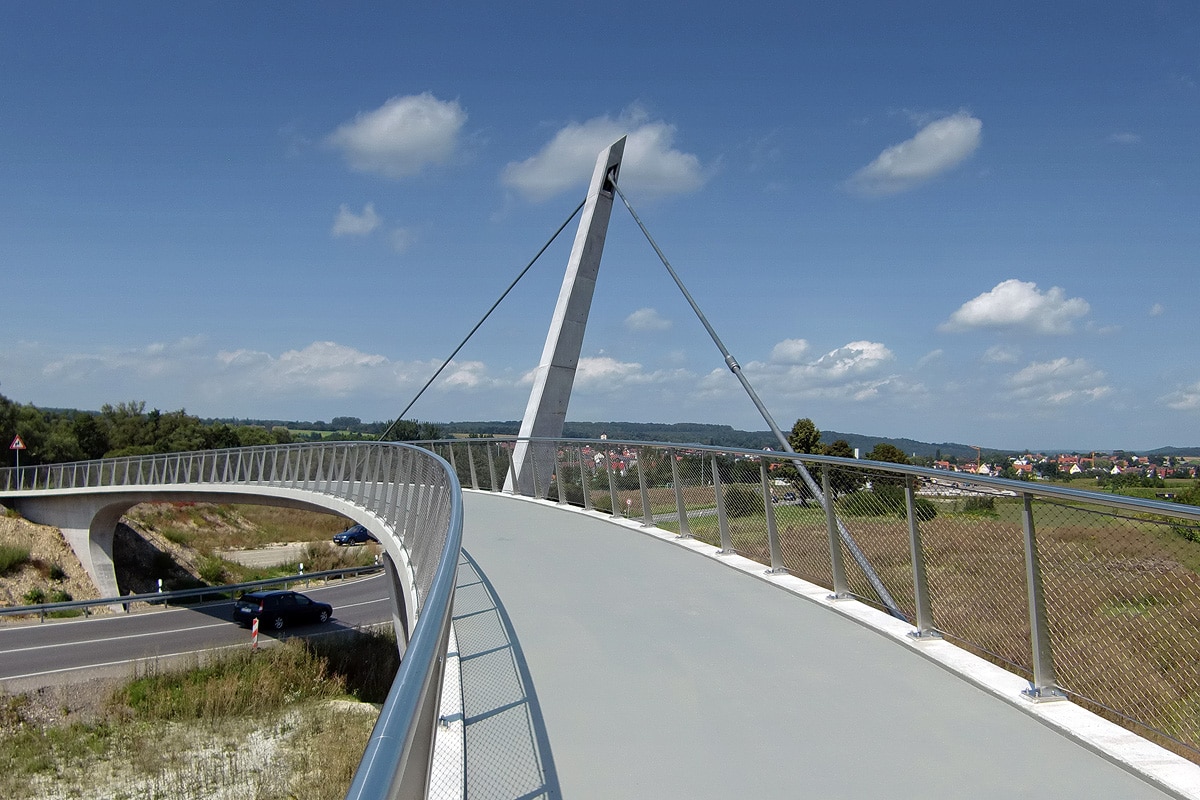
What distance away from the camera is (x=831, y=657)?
533 cm

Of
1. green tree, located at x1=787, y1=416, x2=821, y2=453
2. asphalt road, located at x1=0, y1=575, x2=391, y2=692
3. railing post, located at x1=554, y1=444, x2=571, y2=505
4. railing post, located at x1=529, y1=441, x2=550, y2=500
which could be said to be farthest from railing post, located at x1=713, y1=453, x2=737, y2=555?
asphalt road, located at x1=0, y1=575, x2=391, y2=692

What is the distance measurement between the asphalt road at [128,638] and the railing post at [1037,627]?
24157mm

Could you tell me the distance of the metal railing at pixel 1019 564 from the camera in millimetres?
3566

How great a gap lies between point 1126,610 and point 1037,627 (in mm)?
734

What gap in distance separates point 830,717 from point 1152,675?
4.62 feet

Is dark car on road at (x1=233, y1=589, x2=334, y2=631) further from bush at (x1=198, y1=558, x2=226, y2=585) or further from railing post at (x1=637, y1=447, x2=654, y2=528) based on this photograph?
railing post at (x1=637, y1=447, x2=654, y2=528)

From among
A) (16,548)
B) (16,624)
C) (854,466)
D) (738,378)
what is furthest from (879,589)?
(16,548)

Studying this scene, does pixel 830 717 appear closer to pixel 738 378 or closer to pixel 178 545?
pixel 738 378

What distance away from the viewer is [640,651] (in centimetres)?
549

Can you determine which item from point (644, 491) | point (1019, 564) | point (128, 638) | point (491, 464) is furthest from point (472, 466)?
point (1019, 564)

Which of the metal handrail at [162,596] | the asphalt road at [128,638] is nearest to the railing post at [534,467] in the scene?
the asphalt road at [128,638]

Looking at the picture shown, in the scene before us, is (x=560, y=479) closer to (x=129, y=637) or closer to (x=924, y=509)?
(x=924, y=509)

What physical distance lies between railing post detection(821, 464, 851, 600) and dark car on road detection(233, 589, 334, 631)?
2657 cm

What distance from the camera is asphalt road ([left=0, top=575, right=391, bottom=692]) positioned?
23250 mm
